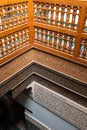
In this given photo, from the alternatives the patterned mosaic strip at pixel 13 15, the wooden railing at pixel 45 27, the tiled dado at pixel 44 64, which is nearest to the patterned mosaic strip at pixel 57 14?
the wooden railing at pixel 45 27

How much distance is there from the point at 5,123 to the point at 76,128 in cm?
219

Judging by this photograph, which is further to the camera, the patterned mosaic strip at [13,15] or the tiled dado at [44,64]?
the tiled dado at [44,64]

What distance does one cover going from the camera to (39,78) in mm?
2434

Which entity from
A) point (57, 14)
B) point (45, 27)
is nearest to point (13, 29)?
point (45, 27)

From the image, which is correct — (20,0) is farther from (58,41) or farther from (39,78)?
(39,78)

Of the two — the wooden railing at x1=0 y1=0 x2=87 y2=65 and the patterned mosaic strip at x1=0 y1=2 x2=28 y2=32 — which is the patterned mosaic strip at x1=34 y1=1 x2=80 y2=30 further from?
the patterned mosaic strip at x1=0 y1=2 x2=28 y2=32

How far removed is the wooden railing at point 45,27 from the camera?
1.59 meters

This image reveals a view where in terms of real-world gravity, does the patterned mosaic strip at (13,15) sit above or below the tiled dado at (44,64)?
above

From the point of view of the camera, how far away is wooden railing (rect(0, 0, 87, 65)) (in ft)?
5.22

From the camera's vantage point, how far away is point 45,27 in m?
1.91

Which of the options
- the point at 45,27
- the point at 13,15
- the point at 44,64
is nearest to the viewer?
the point at 13,15

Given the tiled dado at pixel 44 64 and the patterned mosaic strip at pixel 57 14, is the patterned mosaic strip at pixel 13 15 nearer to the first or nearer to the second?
the patterned mosaic strip at pixel 57 14

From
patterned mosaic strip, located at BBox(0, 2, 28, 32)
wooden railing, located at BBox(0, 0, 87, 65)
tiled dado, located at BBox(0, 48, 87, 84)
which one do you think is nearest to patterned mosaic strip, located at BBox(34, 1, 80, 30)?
wooden railing, located at BBox(0, 0, 87, 65)

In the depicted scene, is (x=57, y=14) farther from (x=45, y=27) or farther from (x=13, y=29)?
(x=13, y=29)
